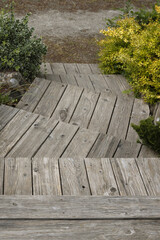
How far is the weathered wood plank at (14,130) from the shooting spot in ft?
10.5

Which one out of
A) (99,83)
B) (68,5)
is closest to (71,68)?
(99,83)

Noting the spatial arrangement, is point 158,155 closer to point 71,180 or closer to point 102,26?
point 71,180

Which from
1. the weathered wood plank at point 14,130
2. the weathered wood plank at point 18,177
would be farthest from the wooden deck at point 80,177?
the weathered wood plank at point 14,130

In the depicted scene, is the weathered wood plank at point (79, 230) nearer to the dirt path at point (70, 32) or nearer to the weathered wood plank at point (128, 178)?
the weathered wood plank at point (128, 178)

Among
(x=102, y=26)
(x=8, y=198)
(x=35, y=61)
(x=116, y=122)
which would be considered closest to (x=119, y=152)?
(x=116, y=122)

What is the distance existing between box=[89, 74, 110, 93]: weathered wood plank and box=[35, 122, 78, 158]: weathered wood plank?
1.78m

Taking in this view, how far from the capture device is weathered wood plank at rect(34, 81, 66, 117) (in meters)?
4.25

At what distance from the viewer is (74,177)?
250 cm

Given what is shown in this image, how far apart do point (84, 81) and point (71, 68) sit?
86 centimetres

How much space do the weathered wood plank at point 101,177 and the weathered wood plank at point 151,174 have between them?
26 centimetres

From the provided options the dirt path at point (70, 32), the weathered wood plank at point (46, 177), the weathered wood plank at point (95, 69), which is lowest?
the dirt path at point (70, 32)

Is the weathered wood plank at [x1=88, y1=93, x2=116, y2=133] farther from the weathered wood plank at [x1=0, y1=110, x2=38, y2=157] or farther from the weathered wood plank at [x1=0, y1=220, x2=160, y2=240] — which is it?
the weathered wood plank at [x1=0, y1=220, x2=160, y2=240]

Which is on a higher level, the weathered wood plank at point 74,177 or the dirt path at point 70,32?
the weathered wood plank at point 74,177

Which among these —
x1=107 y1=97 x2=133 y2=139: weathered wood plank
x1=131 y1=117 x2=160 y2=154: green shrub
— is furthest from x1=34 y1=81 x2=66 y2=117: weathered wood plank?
x1=131 y1=117 x2=160 y2=154: green shrub
